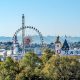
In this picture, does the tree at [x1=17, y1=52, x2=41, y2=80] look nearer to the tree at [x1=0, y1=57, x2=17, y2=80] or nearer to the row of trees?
the row of trees

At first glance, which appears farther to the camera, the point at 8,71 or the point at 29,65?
the point at 29,65

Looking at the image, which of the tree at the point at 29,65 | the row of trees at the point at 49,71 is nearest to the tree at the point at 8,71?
the row of trees at the point at 49,71

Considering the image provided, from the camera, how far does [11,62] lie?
1738 inches

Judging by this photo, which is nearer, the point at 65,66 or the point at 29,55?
the point at 65,66

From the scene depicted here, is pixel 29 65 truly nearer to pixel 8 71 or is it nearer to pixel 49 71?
pixel 8 71

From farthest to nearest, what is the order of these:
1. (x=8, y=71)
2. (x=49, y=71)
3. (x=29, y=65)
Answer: (x=29, y=65)
(x=8, y=71)
(x=49, y=71)

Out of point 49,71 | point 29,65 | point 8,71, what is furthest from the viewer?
point 29,65

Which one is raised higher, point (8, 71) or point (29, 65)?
point (29, 65)

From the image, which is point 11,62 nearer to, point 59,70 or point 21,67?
point 21,67

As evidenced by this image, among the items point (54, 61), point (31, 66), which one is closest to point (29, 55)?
point (31, 66)

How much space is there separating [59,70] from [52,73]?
776 mm

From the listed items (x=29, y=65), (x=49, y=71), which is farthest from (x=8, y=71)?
(x=49, y=71)

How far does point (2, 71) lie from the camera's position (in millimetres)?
42469

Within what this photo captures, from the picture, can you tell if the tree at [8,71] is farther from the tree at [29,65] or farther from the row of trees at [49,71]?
the tree at [29,65]
